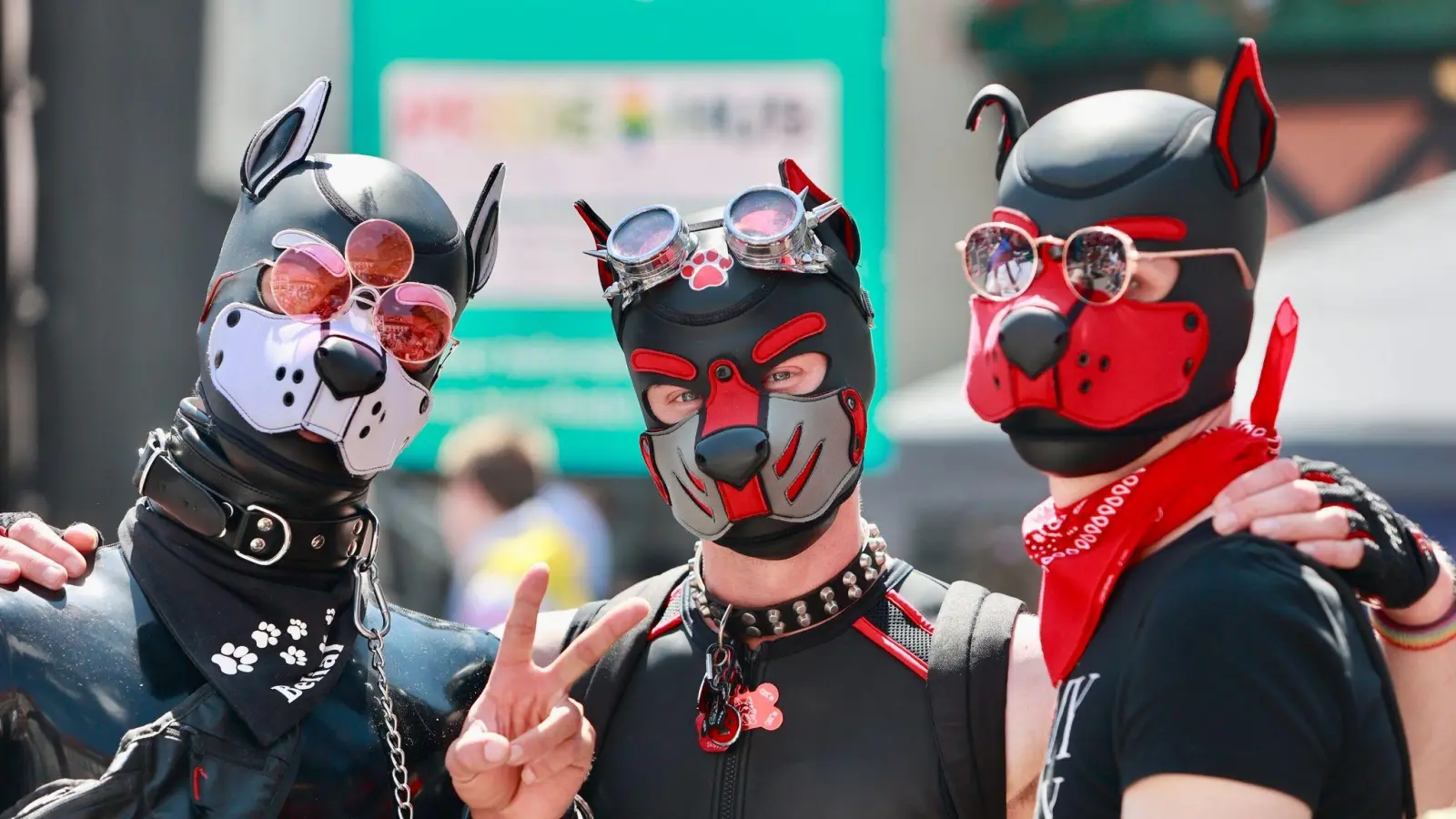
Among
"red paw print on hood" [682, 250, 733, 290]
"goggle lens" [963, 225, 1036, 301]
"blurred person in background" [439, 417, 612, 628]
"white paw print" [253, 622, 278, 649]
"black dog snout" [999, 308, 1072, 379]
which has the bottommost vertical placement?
"blurred person in background" [439, 417, 612, 628]

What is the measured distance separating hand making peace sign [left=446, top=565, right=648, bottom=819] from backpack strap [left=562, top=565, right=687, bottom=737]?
0.30m

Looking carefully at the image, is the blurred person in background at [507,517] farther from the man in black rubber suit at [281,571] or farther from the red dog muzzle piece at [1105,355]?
the red dog muzzle piece at [1105,355]

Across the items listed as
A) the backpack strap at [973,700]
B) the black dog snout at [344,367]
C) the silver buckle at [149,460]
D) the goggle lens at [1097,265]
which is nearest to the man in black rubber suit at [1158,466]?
the goggle lens at [1097,265]

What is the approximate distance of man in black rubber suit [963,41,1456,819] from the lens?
2.10m

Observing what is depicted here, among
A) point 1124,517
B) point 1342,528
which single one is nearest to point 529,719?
point 1124,517

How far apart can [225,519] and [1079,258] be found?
1654 millimetres

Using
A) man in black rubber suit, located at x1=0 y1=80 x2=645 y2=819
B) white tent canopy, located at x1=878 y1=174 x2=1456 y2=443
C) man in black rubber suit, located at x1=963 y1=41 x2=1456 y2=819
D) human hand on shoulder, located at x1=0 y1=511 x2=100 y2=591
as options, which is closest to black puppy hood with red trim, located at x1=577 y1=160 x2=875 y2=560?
man in black rubber suit, located at x1=0 y1=80 x2=645 y2=819

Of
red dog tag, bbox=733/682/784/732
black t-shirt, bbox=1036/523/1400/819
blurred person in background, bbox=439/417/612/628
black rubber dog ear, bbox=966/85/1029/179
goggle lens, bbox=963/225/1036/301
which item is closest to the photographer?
black t-shirt, bbox=1036/523/1400/819

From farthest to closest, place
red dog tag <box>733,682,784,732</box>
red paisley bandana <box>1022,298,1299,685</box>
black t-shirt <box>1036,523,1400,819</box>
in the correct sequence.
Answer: red dog tag <box>733,682,784,732</box> < red paisley bandana <box>1022,298,1299,685</box> < black t-shirt <box>1036,523,1400,819</box>

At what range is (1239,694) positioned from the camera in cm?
201

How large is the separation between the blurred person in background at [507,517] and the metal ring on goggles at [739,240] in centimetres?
298

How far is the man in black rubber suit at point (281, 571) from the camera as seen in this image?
2.77m

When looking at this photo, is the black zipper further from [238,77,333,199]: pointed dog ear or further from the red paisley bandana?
[238,77,333,199]: pointed dog ear

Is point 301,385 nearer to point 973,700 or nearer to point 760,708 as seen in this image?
point 760,708
